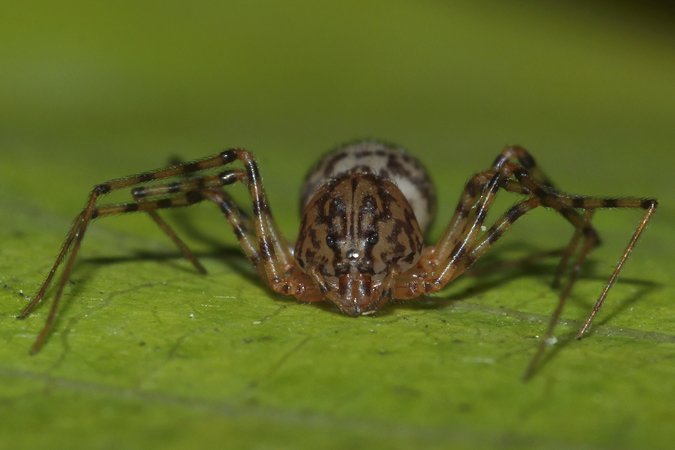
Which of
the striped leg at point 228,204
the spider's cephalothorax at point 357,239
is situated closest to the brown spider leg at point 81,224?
the striped leg at point 228,204

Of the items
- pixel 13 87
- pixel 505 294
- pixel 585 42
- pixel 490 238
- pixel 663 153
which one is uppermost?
pixel 585 42

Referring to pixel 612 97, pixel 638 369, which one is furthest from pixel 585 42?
pixel 638 369

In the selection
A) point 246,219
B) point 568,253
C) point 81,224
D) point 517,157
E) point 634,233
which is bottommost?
point 81,224

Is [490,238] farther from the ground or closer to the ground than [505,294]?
farther from the ground

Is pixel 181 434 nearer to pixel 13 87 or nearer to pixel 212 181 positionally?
pixel 212 181

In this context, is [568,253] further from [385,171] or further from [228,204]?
[228,204]

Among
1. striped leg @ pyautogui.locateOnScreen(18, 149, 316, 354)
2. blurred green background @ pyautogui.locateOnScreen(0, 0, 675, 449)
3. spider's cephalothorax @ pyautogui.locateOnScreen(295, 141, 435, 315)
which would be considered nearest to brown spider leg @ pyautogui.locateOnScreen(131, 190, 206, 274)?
striped leg @ pyautogui.locateOnScreen(18, 149, 316, 354)

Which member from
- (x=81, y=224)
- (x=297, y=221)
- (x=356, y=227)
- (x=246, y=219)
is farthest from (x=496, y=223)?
(x=81, y=224)

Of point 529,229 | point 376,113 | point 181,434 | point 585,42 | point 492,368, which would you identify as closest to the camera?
point 181,434
